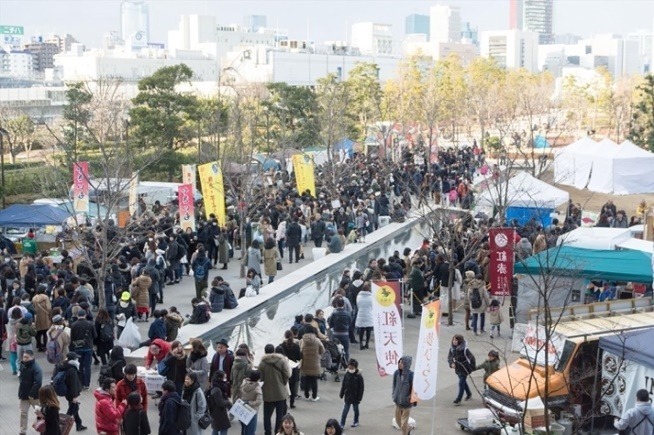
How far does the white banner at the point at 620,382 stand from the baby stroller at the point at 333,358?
3.89 meters

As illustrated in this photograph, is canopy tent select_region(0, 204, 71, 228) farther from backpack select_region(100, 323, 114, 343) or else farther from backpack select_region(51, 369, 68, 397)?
backpack select_region(51, 369, 68, 397)

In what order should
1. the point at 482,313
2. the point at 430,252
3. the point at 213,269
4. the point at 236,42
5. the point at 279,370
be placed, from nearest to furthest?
the point at 279,370 < the point at 482,313 < the point at 430,252 < the point at 213,269 < the point at 236,42

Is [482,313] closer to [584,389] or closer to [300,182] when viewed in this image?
[584,389]

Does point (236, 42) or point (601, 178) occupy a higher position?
point (236, 42)

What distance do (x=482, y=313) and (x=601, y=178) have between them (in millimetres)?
19680

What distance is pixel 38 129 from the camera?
52781mm

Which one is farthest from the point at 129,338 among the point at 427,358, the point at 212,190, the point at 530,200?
the point at 530,200

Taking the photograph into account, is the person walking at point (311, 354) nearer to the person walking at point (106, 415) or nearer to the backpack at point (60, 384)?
the person walking at point (106, 415)

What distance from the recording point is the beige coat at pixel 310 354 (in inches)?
470

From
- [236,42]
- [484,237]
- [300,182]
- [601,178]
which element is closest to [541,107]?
[601,178]

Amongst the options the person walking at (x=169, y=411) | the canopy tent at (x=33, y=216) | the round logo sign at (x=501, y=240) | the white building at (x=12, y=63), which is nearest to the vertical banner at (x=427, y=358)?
the person walking at (x=169, y=411)

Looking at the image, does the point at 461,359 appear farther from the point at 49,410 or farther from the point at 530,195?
the point at 530,195

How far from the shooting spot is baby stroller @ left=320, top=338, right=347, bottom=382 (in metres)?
13.0

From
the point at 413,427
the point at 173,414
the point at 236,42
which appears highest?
the point at 236,42
